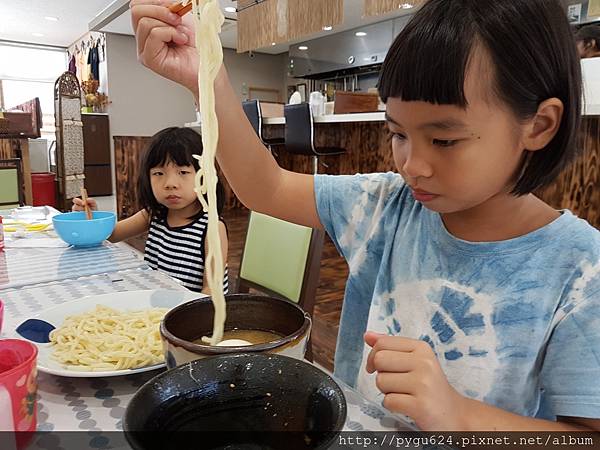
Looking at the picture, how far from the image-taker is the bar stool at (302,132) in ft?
13.0

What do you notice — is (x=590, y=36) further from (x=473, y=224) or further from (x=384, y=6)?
(x=473, y=224)

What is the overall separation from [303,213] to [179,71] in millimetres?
346

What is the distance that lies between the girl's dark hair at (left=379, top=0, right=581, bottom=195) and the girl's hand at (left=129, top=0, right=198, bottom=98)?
336 millimetres

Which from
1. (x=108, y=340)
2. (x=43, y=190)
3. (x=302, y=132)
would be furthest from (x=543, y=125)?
(x=43, y=190)

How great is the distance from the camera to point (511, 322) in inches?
26.9

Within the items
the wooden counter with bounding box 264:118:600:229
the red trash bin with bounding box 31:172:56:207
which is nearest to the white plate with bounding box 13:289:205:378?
the wooden counter with bounding box 264:118:600:229

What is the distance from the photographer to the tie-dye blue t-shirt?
2.06 feet

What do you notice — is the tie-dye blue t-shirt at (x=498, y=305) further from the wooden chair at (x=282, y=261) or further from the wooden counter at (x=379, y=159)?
the wooden counter at (x=379, y=159)

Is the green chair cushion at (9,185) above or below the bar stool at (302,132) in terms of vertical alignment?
below

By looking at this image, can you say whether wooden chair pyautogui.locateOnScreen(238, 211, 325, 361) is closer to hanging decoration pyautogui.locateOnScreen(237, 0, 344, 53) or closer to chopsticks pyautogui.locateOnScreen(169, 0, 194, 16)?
chopsticks pyautogui.locateOnScreen(169, 0, 194, 16)

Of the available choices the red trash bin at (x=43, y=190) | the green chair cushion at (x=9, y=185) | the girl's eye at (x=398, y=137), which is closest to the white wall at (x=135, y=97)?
the red trash bin at (x=43, y=190)

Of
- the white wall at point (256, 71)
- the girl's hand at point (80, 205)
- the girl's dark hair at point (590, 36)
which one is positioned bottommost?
the girl's hand at point (80, 205)

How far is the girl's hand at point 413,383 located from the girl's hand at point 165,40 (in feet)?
1.71

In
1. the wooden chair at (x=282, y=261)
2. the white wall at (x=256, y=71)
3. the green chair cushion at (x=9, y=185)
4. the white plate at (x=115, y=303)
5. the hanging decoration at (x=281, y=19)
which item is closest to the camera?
the white plate at (x=115, y=303)
